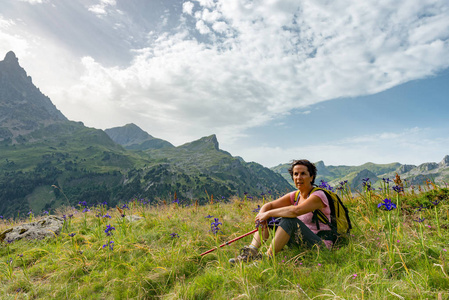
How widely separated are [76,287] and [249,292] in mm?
3392

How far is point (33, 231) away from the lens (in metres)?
7.18

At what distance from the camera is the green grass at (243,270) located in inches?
114

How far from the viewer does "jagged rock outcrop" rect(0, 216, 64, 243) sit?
6977 millimetres

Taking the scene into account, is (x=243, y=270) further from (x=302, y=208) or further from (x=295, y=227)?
(x=302, y=208)

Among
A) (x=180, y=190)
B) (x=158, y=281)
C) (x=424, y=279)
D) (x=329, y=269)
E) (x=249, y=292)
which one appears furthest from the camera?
(x=180, y=190)

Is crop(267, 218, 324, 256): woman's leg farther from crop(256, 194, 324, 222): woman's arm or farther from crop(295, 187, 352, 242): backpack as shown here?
crop(295, 187, 352, 242): backpack

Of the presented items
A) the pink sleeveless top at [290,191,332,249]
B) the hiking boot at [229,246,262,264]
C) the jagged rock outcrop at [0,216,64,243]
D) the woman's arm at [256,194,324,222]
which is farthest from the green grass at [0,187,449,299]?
the jagged rock outcrop at [0,216,64,243]

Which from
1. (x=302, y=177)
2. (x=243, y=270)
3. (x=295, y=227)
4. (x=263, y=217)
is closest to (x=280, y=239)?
(x=295, y=227)

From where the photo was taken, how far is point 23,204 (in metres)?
179

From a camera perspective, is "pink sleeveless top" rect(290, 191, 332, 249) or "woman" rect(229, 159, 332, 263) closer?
"woman" rect(229, 159, 332, 263)

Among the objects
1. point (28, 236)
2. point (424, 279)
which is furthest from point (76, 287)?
point (424, 279)

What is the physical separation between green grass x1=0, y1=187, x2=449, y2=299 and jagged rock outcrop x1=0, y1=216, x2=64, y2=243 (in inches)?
50.2

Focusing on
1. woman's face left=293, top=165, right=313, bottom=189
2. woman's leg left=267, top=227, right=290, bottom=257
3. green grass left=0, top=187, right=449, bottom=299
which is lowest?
green grass left=0, top=187, right=449, bottom=299

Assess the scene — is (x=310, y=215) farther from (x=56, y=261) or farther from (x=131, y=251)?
(x=56, y=261)
